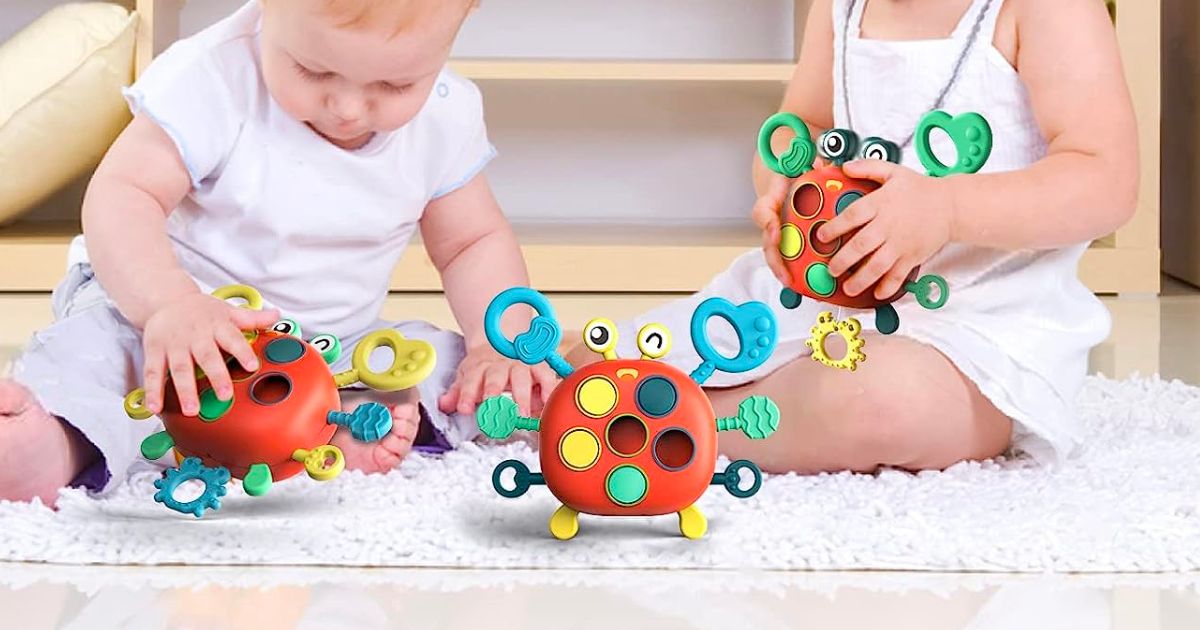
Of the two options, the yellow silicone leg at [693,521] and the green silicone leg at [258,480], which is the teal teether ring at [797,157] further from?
the green silicone leg at [258,480]

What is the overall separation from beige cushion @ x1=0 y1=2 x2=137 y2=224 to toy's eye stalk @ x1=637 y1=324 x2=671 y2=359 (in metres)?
1.37

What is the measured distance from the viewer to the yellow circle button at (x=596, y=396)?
75 centimetres

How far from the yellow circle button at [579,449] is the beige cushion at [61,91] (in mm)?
1391

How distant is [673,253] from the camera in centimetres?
199

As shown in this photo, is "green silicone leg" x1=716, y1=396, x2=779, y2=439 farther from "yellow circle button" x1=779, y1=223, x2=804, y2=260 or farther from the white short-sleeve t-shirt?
the white short-sleeve t-shirt

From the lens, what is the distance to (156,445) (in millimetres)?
798

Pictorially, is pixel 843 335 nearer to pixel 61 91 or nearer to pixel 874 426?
pixel 874 426

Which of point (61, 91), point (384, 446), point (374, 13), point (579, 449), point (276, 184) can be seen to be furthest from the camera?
point (61, 91)

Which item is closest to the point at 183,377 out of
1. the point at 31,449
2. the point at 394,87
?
the point at 31,449

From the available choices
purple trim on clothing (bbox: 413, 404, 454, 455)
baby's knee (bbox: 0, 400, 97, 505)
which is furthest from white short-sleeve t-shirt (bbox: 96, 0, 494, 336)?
baby's knee (bbox: 0, 400, 97, 505)

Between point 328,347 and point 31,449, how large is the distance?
0.17 meters

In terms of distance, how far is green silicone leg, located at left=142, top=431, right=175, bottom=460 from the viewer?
794mm

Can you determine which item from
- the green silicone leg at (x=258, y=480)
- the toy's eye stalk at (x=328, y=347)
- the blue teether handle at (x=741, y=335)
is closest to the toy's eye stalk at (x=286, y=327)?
the toy's eye stalk at (x=328, y=347)

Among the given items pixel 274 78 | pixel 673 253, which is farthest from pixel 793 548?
pixel 673 253
